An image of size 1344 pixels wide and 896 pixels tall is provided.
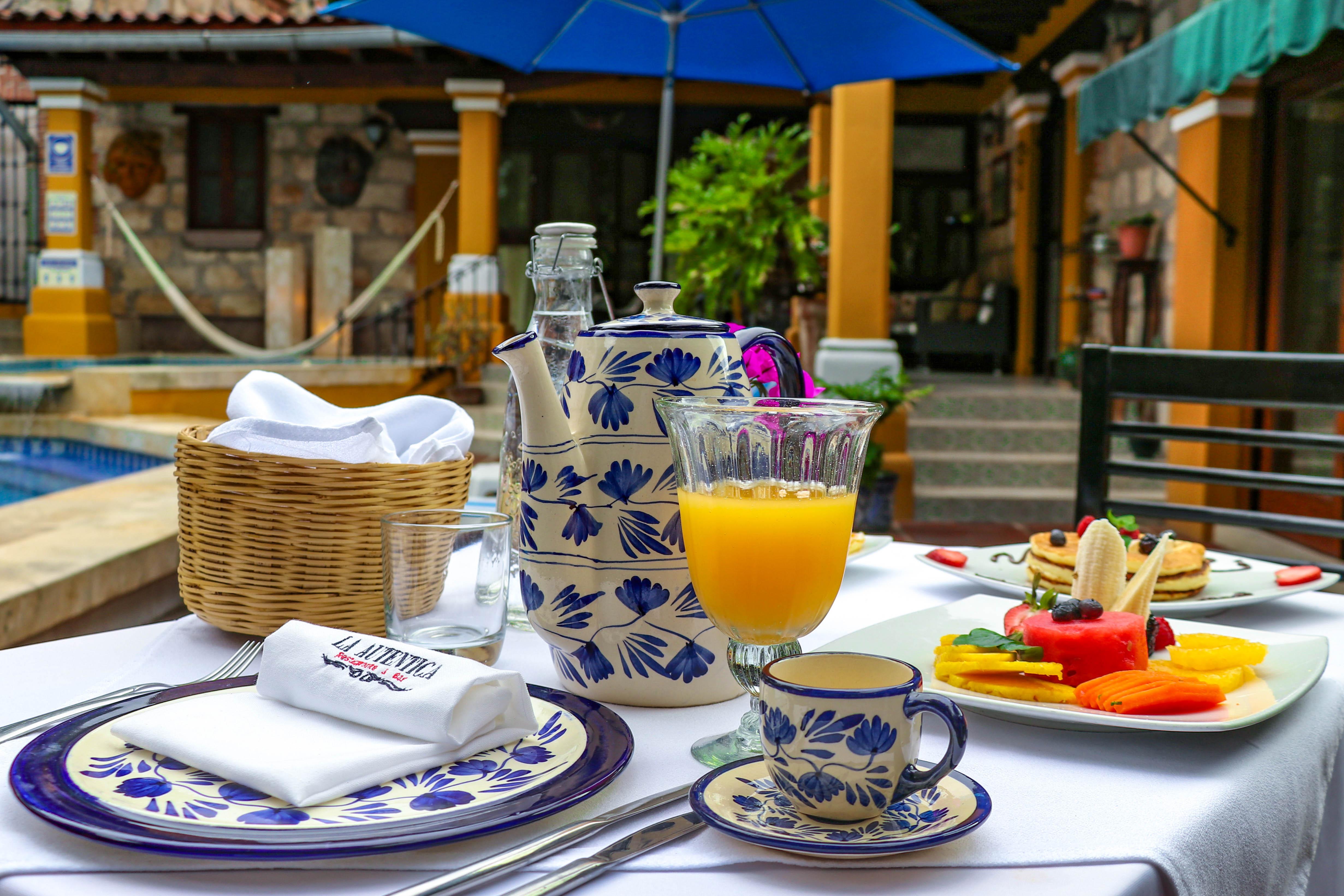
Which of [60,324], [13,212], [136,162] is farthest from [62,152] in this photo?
[13,212]

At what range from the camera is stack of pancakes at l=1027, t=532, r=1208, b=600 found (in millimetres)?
1052

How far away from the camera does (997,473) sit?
5.50 m

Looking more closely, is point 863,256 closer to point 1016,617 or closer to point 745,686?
point 1016,617

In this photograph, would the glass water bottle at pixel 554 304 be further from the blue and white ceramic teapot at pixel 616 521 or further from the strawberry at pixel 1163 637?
the strawberry at pixel 1163 637

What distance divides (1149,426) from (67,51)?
8.77 m

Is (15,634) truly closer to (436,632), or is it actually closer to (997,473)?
(436,632)

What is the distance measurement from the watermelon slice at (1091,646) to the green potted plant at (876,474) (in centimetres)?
308

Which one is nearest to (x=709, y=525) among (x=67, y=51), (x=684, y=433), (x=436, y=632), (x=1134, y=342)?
(x=684, y=433)

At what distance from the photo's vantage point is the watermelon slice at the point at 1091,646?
0.73 m

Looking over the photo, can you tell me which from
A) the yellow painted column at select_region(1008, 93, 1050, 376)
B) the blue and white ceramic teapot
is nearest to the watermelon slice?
the blue and white ceramic teapot

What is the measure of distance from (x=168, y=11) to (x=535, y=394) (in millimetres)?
8956

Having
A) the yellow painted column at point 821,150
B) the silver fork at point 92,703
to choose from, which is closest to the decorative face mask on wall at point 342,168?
the yellow painted column at point 821,150

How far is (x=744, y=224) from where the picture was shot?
4691mm

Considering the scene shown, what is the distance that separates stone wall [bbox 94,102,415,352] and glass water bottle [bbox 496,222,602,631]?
9.62 meters
